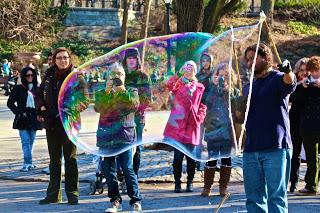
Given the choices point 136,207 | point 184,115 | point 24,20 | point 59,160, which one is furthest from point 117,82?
point 24,20

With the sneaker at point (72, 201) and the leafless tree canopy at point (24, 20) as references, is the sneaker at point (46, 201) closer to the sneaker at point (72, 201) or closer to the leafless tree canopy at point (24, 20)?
the sneaker at point (72, 201)

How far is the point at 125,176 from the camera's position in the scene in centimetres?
734

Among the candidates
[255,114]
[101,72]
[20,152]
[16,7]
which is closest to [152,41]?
[101,72]

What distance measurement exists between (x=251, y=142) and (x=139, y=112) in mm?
1740

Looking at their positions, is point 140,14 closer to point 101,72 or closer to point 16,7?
point 16,7

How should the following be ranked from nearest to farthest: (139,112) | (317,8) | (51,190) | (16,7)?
1. (139,112)
2. (51,190)
3. (16,7)
4. (317,8)

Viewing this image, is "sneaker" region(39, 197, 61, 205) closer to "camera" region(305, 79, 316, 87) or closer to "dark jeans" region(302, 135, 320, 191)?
"dark jeans" region(302, 135, 320, 191)

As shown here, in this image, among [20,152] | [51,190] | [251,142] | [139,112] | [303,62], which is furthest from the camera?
[20,152]

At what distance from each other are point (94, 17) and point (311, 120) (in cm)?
3314

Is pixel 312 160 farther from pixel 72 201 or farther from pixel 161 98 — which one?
pixel 72 201

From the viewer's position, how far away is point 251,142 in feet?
19.6

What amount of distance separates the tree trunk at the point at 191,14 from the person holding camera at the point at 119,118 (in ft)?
15.9

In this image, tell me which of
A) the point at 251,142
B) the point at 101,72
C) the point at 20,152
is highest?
the point at 101,72

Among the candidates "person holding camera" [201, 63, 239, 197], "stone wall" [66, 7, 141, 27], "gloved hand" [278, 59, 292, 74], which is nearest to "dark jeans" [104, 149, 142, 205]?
"person holding camera" [201, 63, 239, 197]
